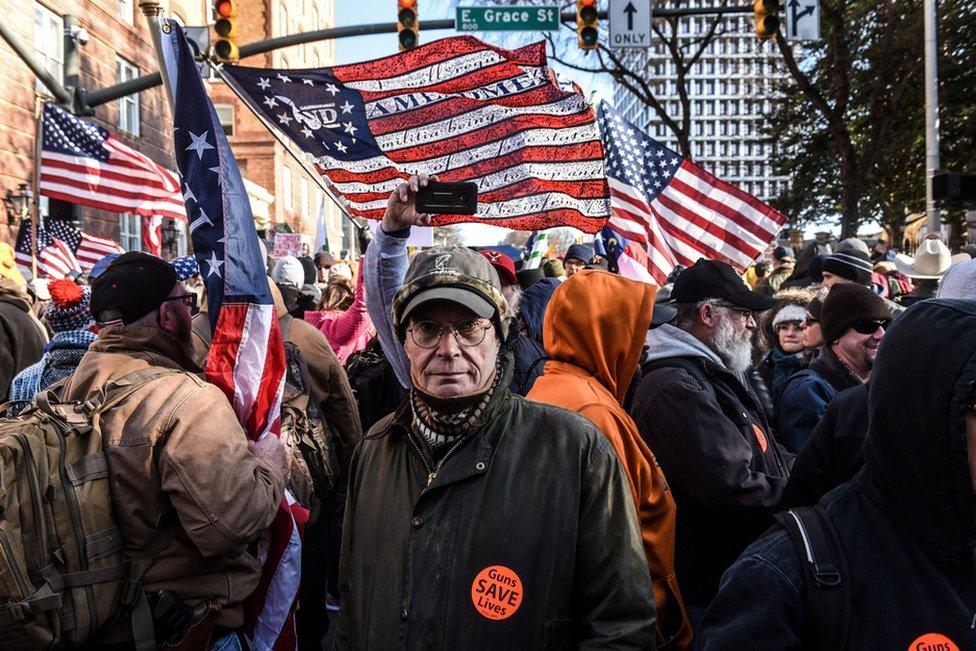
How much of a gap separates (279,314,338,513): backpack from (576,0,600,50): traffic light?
32.2 ft

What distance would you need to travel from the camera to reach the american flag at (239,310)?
3393 mm

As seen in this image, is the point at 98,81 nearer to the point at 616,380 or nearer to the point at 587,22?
the point at 587,22

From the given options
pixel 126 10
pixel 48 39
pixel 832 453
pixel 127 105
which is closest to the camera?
pixel 832 453

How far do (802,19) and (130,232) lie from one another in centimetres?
1842

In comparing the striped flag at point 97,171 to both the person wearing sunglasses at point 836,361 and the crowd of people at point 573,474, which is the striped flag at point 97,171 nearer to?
the crowd of people at point 573,474

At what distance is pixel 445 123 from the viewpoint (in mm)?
5340

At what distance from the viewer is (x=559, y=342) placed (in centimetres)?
316

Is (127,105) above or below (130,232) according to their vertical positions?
above

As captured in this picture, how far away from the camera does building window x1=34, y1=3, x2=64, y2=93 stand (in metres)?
18.8

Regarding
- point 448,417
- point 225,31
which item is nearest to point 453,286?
point 448,417

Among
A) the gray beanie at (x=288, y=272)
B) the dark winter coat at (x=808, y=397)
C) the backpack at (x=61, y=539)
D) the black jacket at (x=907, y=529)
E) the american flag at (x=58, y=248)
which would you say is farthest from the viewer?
the american flag at (x=58, y=248)

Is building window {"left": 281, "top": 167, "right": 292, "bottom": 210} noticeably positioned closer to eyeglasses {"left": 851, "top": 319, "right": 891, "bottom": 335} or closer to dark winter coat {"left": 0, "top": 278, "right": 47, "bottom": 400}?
dark winter coat {"left": 0, "top": 278, "right": 47, "bottom": 400}

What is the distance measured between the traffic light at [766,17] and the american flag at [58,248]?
31.4 feet

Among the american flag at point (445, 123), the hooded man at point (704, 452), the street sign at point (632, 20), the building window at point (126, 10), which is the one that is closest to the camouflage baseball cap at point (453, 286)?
the hooded man at point (704, 452)
